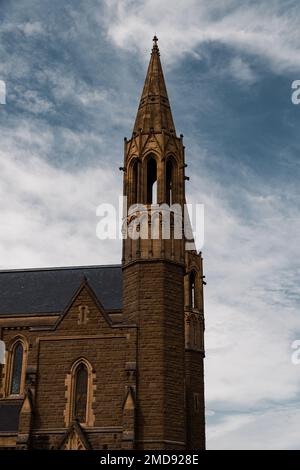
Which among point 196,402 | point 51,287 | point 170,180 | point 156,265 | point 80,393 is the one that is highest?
point 170,180

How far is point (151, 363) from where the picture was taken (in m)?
30.8

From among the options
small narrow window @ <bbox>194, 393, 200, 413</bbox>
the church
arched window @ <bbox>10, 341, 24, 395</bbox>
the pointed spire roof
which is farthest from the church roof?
the pointed spire roof

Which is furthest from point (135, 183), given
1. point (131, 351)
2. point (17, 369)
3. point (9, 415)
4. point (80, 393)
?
point (9, 415)

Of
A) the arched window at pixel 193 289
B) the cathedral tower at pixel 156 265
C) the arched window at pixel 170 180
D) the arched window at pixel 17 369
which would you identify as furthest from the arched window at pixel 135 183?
the arched window at pixel 193 289

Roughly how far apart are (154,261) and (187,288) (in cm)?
1506

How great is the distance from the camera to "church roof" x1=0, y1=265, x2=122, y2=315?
42.3 meters

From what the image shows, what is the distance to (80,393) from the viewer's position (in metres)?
31.2

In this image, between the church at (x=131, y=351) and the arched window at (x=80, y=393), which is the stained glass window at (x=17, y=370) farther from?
the arched window at (x=80, y=393)

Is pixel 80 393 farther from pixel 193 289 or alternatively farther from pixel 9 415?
pixel 193 289

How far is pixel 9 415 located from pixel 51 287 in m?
10.3

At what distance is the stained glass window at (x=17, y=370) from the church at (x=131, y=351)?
1596 millimetres

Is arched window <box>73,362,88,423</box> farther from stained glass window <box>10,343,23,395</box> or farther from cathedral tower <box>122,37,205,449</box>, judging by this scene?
stained glass window <box>10,343,23,395</box>

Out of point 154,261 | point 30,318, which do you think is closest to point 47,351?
point 154,261

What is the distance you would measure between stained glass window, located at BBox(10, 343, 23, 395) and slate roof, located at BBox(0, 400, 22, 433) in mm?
1181
